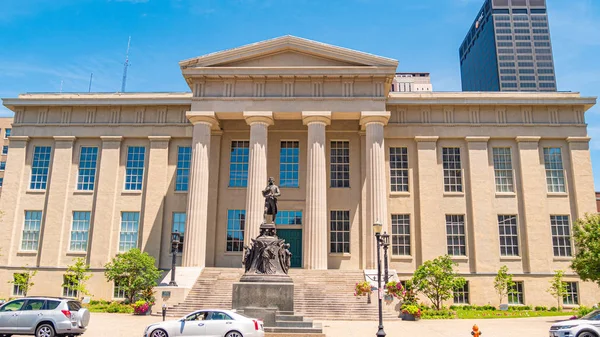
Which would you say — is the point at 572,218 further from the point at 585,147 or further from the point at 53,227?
the point at 53,227

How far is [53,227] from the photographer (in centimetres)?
3356

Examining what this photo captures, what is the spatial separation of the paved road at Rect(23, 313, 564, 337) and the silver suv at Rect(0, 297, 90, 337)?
1.62 metres

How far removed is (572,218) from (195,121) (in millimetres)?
26860

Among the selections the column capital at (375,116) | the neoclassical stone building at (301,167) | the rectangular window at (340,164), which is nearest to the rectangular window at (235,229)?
the neoclassical stone building at (301,167)

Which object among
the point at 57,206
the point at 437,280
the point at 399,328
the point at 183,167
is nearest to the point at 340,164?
the point at 437,280

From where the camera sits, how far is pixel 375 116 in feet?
99.5

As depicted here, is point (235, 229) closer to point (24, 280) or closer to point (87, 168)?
point (87, 168)

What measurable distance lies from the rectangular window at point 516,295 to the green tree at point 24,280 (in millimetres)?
32261

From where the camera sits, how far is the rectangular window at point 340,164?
33.5m

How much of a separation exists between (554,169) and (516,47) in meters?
115

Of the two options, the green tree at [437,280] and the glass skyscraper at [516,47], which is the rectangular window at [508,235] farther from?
the glass skyscraper at [516,47]

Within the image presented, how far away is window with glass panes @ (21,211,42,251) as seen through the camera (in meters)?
33.7

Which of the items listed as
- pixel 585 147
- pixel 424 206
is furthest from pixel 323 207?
pixel 585 147

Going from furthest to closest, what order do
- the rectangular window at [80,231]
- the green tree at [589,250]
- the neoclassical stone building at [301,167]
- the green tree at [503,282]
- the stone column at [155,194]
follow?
the rectangular window at [80,231]
the stone column at [155,194]
the neoclassical stone building at [301,167]
the green tree at [503,282]
the green tree at [589,250]
